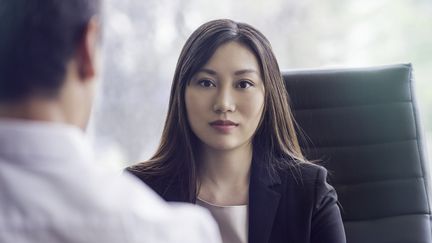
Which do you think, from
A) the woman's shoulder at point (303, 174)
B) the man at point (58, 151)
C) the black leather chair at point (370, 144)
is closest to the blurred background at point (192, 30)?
the black leather chair at point (370, 144)

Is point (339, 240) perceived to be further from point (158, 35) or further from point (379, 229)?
point (158, 35)

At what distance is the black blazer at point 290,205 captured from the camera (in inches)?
61.6

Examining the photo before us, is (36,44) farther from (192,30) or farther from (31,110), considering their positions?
(192,30)

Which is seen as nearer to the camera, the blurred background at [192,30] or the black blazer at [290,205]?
the black blazer at [290,205]

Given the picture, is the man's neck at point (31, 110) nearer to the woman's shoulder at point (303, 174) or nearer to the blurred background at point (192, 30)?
the woman's shoulder at point (303, 174)

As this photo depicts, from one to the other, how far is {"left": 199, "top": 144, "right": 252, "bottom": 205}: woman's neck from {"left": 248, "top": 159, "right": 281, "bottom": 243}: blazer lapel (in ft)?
0.09

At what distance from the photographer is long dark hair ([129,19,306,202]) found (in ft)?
5.19

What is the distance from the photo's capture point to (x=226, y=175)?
1644mm

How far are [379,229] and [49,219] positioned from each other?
1.37 meters

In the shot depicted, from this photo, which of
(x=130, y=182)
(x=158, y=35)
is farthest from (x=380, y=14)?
(x=130, y=182)

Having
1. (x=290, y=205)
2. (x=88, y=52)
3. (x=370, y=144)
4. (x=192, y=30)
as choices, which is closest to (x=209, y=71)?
(x=290, y=205)

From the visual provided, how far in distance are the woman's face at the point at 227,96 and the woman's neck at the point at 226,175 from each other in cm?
6

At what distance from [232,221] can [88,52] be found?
930 millimetres

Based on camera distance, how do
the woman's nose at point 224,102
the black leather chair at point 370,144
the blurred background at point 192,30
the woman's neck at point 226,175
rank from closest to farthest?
1. the woman's nose at point 224,102
2. the woman's neck at point 226,175
3. the black leather chair at point 370,144
4. the blurred background at point 192,30
